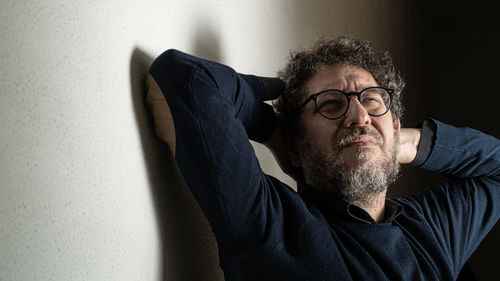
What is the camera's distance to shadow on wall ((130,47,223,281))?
895mm

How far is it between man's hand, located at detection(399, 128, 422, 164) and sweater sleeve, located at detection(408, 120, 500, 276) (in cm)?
6

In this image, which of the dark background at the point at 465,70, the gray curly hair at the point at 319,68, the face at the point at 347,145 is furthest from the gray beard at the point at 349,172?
the dark background at the point at 465,70

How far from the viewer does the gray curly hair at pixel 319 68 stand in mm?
1281

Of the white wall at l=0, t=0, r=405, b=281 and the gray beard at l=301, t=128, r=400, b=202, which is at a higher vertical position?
the white wall at l=0, t=0, r=405, b=281

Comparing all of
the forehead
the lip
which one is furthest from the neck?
the forehead

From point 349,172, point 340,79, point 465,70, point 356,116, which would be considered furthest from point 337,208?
point 465,70

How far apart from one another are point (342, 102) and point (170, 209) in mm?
517

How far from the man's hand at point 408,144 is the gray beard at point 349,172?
17 cm

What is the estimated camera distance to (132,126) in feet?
2.78

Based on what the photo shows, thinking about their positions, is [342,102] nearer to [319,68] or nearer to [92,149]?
[319,68]

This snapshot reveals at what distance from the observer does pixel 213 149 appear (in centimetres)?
84

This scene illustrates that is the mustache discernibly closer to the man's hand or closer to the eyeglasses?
the eyeglasses

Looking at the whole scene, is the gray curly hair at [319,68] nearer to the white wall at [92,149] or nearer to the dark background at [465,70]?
the white wall at [92,149]

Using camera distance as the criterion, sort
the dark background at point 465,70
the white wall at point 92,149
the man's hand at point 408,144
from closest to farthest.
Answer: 1. the white wall at point 92,149
2. the man's hand at point 408,144
3. the dark background at point 465,70
